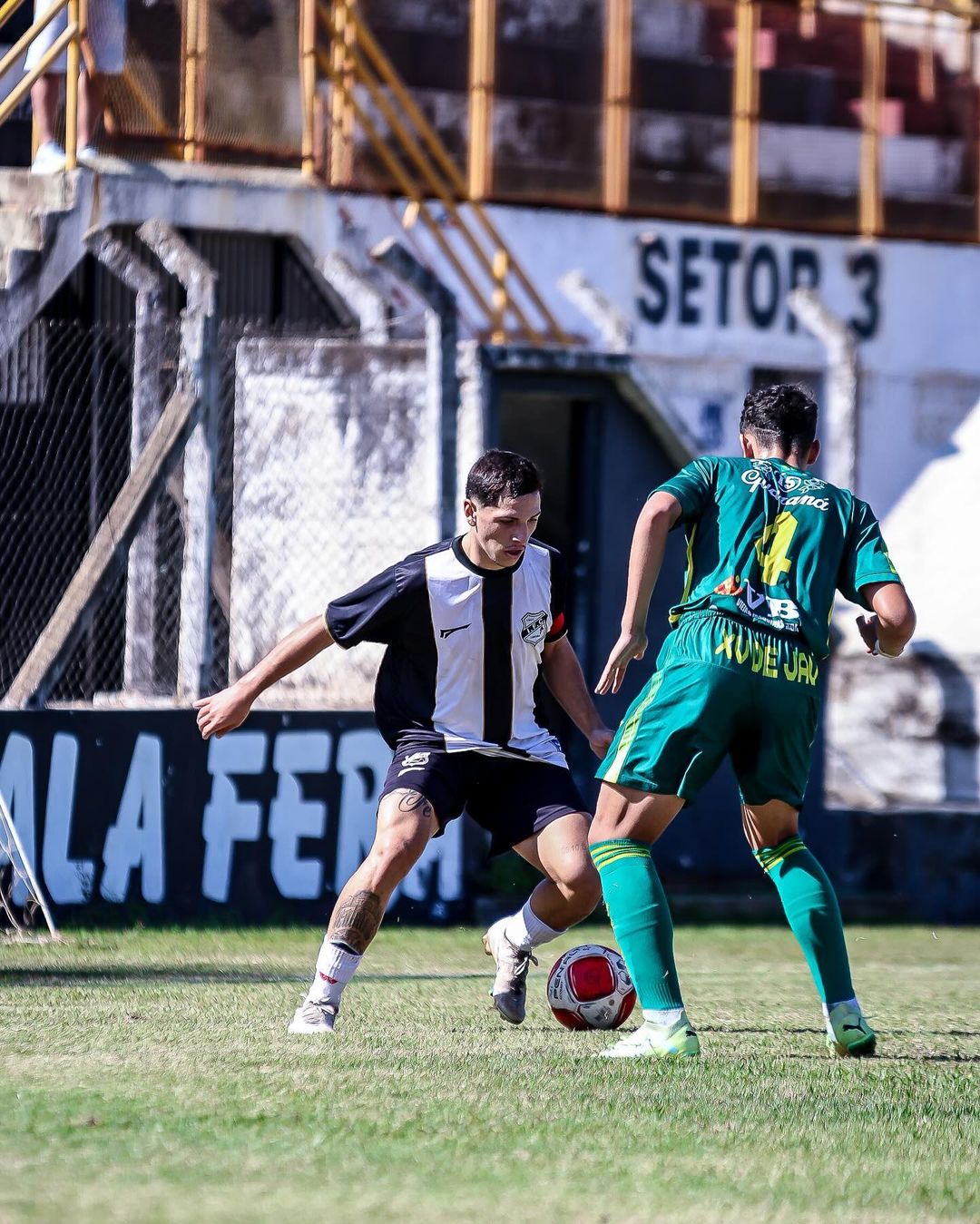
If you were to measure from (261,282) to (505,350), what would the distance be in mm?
2888

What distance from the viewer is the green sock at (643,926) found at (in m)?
6.36

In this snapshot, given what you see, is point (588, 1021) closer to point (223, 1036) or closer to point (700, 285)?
point (223, 1036)

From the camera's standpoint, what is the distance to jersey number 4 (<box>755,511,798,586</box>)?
6523 millimetres

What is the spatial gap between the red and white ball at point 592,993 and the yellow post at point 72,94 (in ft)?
26.7

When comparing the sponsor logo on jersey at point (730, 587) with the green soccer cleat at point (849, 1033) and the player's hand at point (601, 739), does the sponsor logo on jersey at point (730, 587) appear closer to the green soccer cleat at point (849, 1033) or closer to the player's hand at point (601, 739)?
the player's hand at point (601, 739)

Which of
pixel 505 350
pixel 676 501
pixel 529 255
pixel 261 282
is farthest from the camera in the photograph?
pixel 529 255

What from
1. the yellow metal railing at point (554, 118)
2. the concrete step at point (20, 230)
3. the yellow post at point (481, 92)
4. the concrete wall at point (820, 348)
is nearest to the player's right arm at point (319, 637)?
the concrete wall at point (820, 348)

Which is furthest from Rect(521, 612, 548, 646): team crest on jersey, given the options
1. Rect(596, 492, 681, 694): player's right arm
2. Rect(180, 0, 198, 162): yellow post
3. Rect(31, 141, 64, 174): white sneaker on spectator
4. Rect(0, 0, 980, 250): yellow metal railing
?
Rect(180, 0, 198, 162): yellow post

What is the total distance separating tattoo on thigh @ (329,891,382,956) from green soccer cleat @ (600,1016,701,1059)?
82cm

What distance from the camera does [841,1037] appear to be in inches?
257

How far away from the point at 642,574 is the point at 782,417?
0.70 metres

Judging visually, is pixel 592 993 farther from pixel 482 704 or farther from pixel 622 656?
pixel 622 656

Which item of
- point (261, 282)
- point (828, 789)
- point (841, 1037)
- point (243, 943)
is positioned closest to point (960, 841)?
point (828, 789)

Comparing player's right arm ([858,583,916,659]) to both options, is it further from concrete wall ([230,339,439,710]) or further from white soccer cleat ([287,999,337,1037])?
concrete wall ([230,339,439,710])
